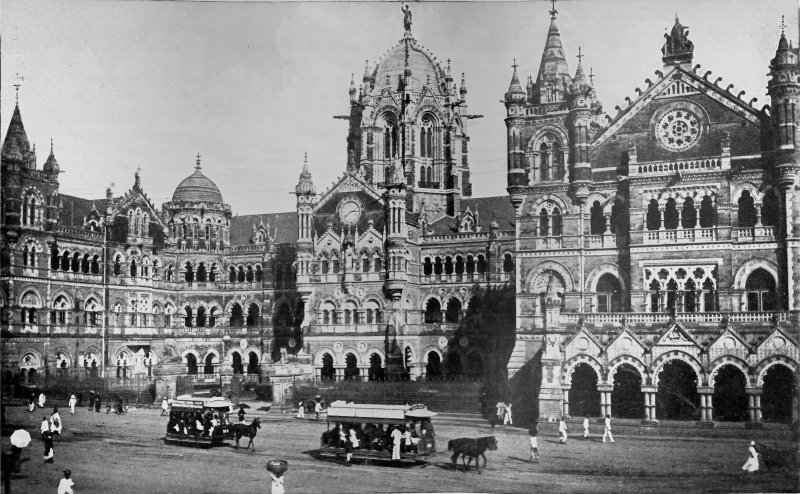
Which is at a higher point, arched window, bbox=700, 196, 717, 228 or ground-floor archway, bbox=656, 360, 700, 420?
arched window, bbox=700, 196, 717, 228

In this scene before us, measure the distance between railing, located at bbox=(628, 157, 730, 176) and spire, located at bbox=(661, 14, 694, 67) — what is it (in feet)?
15.6

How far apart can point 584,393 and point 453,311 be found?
20240mm

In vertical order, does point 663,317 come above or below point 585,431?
above

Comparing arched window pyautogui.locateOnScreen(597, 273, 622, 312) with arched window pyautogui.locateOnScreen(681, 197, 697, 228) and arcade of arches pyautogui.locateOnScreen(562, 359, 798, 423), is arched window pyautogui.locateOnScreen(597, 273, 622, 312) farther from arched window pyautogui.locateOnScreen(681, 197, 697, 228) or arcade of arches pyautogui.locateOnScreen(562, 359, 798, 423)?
arcade of arches pyautogui.locateOnScreen(562, 359, 798, 423)

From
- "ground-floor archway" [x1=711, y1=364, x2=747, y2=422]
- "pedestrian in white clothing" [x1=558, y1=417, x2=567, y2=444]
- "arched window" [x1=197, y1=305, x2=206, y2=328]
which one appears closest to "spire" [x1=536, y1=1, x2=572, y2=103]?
"ground-floor archway" [x1=711, y1=364, x2=747, y2=422]

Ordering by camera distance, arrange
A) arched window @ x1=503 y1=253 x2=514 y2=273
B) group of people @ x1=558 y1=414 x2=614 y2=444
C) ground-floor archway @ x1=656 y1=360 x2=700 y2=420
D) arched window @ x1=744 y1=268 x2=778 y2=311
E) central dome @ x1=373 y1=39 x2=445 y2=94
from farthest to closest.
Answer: central dome @ x1=373 y1=39 x2=445 y2=94 → arched window @ x1=503 y1=253 x2=514 y2=273 → arched window @ x1=744 y1=268 x2=778 y2=311 → ground-floor archway @ x1=656 y1=360 x2=700 y2=420 → group of people @ x1=558 y1=414 x2=614 y2=444

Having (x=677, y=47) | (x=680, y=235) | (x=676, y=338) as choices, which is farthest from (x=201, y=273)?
(x=677, y=47)

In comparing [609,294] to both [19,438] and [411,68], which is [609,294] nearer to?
[19,438]

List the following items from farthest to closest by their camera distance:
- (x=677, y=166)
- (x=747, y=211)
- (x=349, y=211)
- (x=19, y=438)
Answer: (x=349, y=211) < (x=677, y=166) < (x=747, y=211) < (x=19, y=438)

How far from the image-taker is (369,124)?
6312 centimetres

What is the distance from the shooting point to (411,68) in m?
63.3

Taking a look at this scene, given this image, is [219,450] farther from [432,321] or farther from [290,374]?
[432,321]

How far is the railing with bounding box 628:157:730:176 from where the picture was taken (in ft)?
125

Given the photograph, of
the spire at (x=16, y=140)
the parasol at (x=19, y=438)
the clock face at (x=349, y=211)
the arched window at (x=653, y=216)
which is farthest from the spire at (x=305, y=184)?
the parasol at (x=19, y=438)
